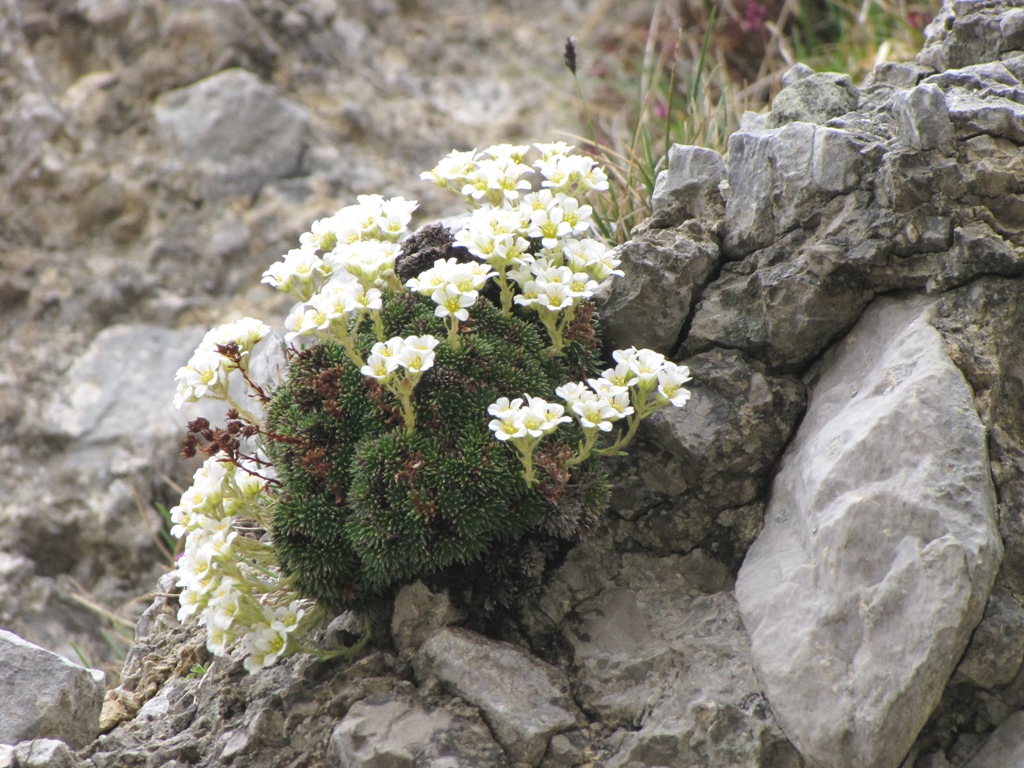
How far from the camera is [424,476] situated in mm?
3369

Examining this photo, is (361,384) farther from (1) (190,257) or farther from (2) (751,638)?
(1) (190,257)

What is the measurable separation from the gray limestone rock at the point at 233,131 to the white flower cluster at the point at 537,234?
3.80 m

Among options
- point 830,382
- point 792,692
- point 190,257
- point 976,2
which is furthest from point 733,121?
point 792,692

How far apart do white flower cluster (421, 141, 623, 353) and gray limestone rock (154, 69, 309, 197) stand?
3.80 metres

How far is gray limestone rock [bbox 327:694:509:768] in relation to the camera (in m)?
3.20

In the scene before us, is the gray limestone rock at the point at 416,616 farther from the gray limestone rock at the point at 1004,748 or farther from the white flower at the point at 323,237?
the gray limestone rock at the point at 1004,748

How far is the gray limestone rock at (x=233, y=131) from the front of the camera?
7.40 meters

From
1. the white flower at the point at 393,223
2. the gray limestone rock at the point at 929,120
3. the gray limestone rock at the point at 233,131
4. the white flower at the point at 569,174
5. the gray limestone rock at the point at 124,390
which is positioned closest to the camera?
the gray limestone rock at the point at 929,120

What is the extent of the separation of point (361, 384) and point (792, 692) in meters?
1.77

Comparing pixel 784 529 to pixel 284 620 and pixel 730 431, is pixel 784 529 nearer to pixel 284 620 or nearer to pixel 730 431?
pixel 730 431

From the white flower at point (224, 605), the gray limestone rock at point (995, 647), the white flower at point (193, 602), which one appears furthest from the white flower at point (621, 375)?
the white flower at point (193, 602)

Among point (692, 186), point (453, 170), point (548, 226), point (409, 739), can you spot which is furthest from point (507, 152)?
point (409, 739)

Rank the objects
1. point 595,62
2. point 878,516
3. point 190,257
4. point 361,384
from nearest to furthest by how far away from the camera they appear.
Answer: point 878,516
point 361,384
point 190,257
point 595,62

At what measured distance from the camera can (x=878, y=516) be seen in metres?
3.15
